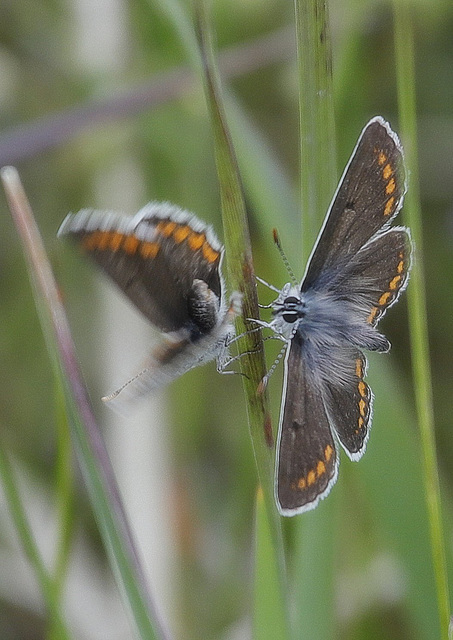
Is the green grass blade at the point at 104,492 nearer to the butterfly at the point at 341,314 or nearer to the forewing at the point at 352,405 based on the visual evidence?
the butterfly at the point at 341,314

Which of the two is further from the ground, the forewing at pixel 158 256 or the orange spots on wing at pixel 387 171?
the orange spots on wing at pixel 387 171

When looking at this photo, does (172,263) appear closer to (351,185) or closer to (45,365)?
(351,185)

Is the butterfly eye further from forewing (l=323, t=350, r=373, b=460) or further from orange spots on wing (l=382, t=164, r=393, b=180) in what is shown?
orange spots on wing (l=382, t=164, r=393, b=180)

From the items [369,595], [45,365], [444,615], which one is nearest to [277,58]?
[45,365]

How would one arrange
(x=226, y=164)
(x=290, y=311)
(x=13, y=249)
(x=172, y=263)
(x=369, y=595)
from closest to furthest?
(x=226, y=164) < (x=172, y=263) < (x=290, y=311) < (x=369, y=595) < (x=13, y=249)

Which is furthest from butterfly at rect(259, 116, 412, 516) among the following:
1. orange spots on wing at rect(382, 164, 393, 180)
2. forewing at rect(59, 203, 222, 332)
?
forewing at rect(59, 203, 222, 332)

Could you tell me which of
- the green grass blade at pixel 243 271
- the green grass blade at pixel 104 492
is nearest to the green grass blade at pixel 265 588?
the green grass blade at pixel 243 271

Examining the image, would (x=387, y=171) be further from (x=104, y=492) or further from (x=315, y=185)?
(x=104, y=492)

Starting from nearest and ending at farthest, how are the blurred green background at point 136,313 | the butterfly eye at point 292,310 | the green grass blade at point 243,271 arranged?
1. the green grass blade at point 243,271
2. the butterfly eye at point 292,310
3. the blurred green background at point 136,313
